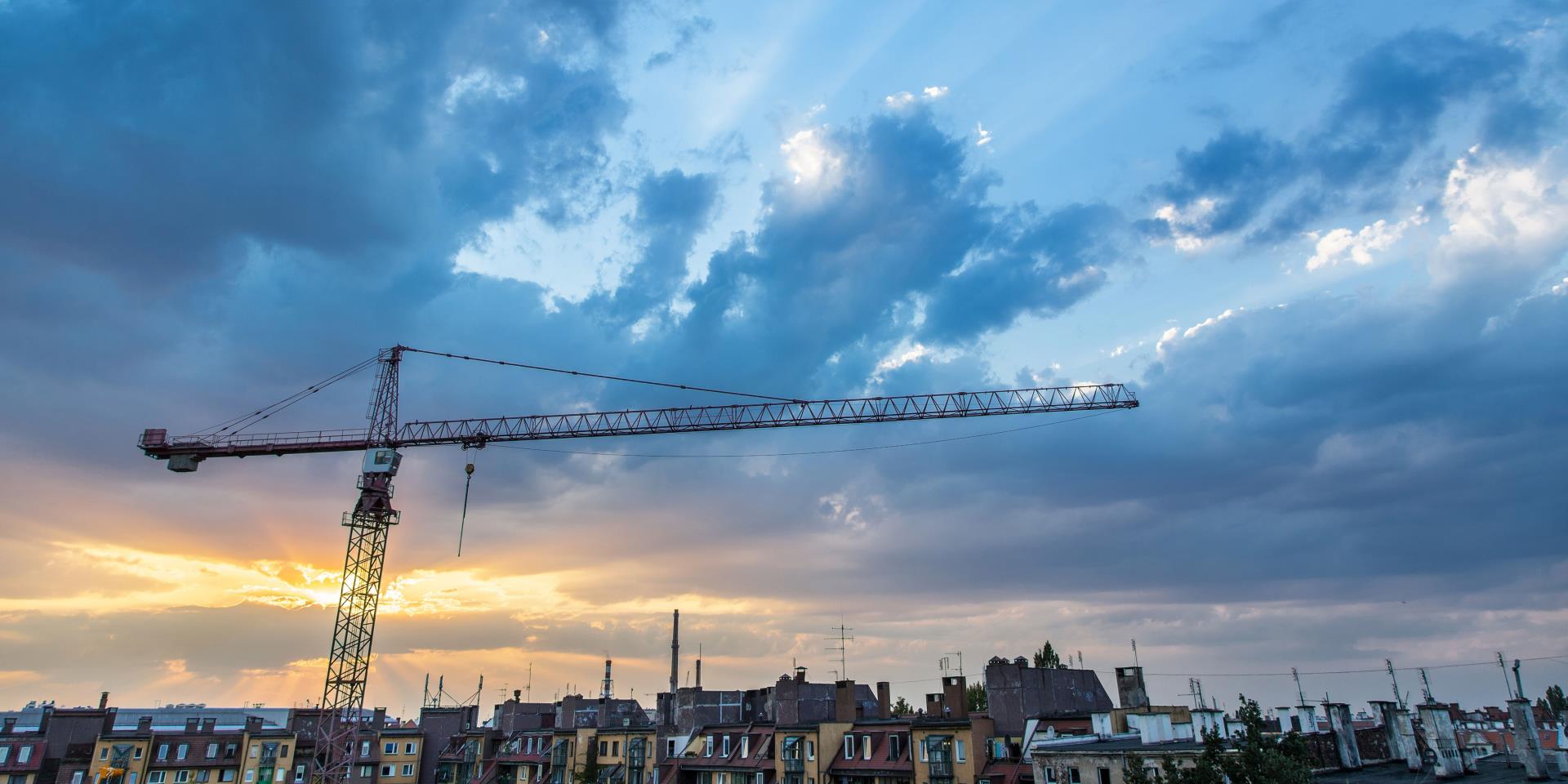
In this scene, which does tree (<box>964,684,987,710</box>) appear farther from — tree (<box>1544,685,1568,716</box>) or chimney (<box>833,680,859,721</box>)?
tree (<box>1544,685,1568,716</box>)


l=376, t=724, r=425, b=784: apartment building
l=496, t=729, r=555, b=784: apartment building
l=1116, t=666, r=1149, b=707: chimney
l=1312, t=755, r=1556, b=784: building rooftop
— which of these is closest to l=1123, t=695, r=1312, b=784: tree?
l=1312, t=755, r=1556, b=784: building rooftop

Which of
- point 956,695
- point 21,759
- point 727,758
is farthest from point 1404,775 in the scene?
point 21,759

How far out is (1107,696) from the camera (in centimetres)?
7406

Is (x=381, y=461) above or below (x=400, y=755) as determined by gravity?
above

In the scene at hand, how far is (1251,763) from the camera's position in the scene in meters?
35.1

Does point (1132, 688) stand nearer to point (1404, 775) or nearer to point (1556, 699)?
point (1404, 775)

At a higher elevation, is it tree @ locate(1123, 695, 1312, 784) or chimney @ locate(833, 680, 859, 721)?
chimney @ locate(833, 680, 859, 721)

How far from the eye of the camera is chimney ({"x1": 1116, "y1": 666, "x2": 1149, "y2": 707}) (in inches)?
2384

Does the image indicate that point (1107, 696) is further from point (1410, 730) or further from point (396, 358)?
point (396, 358)

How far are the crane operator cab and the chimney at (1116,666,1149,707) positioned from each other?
8204 centimetres

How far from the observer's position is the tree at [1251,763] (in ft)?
112

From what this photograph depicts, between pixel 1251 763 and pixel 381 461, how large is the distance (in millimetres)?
95772

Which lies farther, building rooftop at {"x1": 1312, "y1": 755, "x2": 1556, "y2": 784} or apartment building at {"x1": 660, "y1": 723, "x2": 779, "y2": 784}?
apartment building at {"x1": 660, "y1": 723, "x2": 779, "y2": 784}

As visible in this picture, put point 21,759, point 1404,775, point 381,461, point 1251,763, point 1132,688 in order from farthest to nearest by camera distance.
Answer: point 381,461 < point 21,759 < point 1132,688 < point 1404,775 < point 1251,763
